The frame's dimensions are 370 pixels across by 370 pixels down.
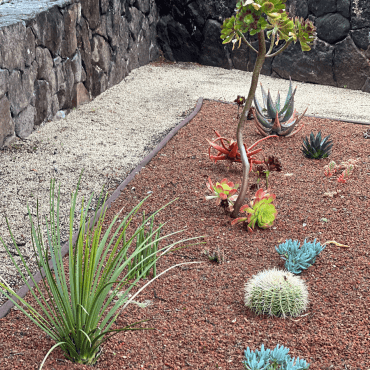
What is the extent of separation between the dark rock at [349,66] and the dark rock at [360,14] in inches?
8.7

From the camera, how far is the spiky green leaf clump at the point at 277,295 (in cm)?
189

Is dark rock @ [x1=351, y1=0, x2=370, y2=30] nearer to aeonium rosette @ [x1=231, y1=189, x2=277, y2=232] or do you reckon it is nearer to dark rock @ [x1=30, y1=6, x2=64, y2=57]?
dark rock @ [x1=30, y1=6, x2=64, y2=57]

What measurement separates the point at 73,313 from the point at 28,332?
42cm

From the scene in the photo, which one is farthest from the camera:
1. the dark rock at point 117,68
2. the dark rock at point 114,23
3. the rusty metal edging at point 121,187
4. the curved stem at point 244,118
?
the dark rock at point 117,68

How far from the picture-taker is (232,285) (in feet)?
7.16

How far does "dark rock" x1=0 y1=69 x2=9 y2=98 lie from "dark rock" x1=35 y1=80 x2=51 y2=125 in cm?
53

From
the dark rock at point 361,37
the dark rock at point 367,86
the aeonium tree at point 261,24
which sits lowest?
the dark rock at point 367,86

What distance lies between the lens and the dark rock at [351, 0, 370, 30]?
6305mm

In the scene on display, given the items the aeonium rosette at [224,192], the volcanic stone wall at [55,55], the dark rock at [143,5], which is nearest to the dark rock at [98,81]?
the volcanic stone wall at [55,55]

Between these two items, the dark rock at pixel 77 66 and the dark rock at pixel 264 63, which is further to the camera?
the dark rock at pixel 264 63

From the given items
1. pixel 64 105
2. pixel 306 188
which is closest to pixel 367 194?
→ pixel 306 188

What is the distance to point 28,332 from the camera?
1.85 metres

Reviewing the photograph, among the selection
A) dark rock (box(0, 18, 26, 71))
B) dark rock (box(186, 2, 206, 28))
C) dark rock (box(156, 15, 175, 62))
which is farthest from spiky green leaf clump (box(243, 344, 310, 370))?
dark rock (box(156, 15, 175, 62))

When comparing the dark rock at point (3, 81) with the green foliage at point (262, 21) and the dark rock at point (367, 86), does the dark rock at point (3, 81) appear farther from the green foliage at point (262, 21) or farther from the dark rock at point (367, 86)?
the dark rock at point (367, 86)
